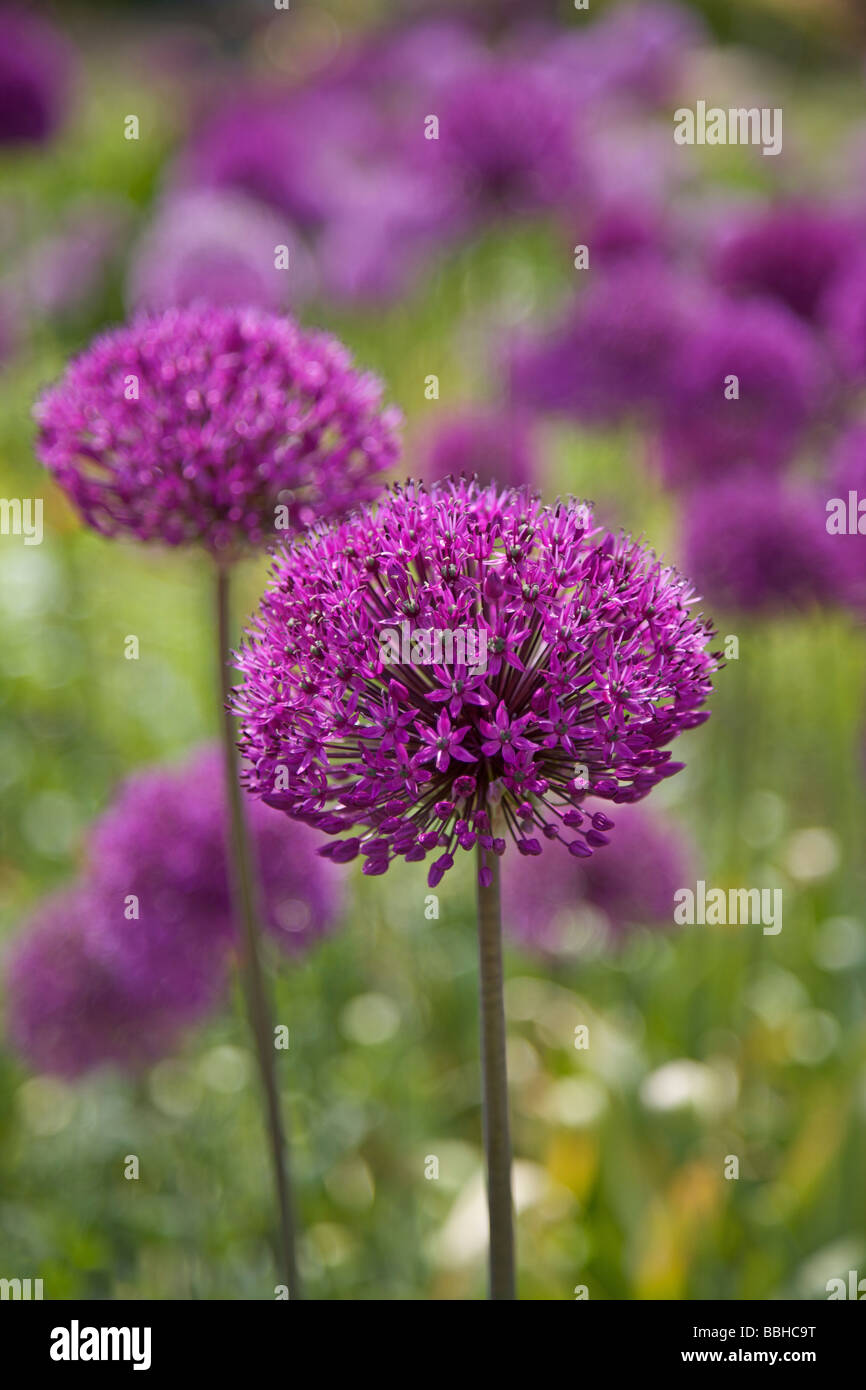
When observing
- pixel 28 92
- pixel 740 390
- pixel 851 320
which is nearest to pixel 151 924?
pixel 740 390

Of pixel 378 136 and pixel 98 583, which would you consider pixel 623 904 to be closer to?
pixel 98 583

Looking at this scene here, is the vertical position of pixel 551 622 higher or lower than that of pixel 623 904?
higher

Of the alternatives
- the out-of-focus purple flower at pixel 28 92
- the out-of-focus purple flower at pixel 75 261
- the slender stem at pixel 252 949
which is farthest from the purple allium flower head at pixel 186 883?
the out-of-focus purple flower at pixel 75 261

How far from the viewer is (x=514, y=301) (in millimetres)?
5082

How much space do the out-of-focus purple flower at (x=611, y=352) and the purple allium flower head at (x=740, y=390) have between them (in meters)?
0.05

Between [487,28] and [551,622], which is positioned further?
[487,28]

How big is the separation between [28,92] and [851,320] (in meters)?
2.55

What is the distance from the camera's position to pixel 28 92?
12.4 feet

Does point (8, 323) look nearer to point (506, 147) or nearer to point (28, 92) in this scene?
point (28, 92)

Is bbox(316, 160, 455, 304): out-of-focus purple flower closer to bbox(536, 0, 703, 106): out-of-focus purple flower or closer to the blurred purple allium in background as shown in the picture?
bbox(536, 0, 703, 106): out-of-focus purple flower

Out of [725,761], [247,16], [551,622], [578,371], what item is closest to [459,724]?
[551,622]

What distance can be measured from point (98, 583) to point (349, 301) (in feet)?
5.78

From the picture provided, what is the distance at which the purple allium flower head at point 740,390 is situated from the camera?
2.54 m

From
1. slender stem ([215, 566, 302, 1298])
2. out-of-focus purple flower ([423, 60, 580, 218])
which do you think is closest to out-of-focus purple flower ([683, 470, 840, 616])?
→ slender stem ([215, 566, 302, 1298])
